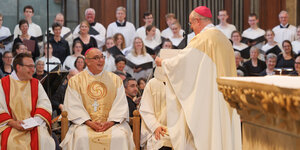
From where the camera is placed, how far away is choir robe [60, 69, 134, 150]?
4703 mm

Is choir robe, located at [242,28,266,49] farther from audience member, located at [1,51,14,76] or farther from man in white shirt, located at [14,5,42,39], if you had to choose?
audience member, located at [1,51,14,76]

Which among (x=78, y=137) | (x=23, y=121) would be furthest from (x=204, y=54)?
(x=23, y=121)

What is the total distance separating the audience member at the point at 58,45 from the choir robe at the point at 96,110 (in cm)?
273

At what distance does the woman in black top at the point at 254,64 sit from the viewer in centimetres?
836

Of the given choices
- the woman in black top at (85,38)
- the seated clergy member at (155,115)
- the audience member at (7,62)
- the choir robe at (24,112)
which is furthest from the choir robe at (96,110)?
the woman in black top at (85,38)

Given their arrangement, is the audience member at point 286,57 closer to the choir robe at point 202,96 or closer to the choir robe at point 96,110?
the choir robe at point 96,110

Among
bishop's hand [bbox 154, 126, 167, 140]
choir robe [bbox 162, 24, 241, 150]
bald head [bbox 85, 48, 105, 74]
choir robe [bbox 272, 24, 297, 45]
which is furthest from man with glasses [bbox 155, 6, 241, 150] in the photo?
choir robe [bbox 272, 24, 297, 45]

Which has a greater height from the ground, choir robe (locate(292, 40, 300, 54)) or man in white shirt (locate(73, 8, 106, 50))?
man in white shirt (locate(73, 8, 106, 50))

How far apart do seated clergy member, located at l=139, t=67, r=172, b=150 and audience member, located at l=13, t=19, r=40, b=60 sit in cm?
311

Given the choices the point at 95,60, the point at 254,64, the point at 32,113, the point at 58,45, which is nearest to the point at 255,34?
the point at 254,64

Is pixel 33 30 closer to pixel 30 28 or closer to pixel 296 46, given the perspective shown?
pixel 30 28

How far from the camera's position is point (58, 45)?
7859mm

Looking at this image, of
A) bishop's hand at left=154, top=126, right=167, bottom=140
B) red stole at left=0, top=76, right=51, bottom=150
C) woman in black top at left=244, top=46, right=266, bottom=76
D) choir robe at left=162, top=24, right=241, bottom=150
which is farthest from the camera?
woman in black top at left=244, top=46, right=266, bottom=76

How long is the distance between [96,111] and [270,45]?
5.20 meters
